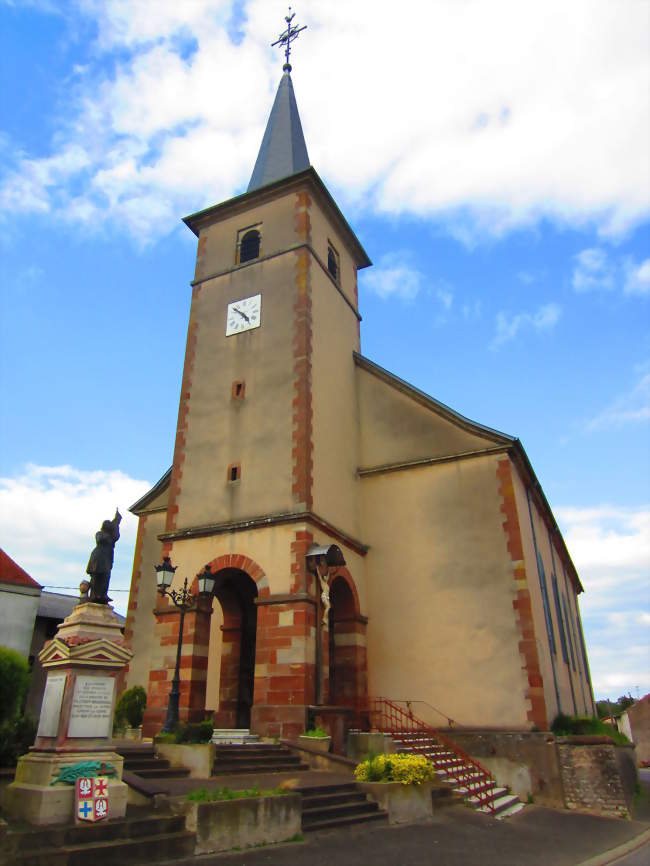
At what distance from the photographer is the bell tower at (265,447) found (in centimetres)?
1420

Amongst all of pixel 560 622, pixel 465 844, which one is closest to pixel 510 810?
pixel 465 844

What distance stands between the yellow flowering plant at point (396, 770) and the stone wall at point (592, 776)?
172 inches

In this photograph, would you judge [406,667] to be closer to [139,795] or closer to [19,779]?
[139,795]

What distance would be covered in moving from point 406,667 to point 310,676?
351 cm

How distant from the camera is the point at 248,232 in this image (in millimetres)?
20812

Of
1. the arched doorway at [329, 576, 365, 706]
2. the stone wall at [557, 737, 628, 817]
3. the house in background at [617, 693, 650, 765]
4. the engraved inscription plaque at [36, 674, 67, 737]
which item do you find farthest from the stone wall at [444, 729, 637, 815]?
the house in background at [617, 693, 650, 765]

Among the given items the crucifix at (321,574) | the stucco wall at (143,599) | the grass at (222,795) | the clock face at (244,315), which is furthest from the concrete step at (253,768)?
the clock face at (244,315)

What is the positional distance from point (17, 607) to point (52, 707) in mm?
17705

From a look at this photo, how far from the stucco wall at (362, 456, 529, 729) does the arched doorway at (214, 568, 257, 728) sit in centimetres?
326

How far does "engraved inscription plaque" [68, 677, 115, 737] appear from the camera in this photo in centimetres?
785

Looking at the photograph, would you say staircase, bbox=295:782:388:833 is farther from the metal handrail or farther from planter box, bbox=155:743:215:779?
Result: the metal handrail

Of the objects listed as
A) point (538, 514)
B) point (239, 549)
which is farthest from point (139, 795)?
point (538, 514)

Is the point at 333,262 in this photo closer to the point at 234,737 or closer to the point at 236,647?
the point at 236,647

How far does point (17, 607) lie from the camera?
923 inches
